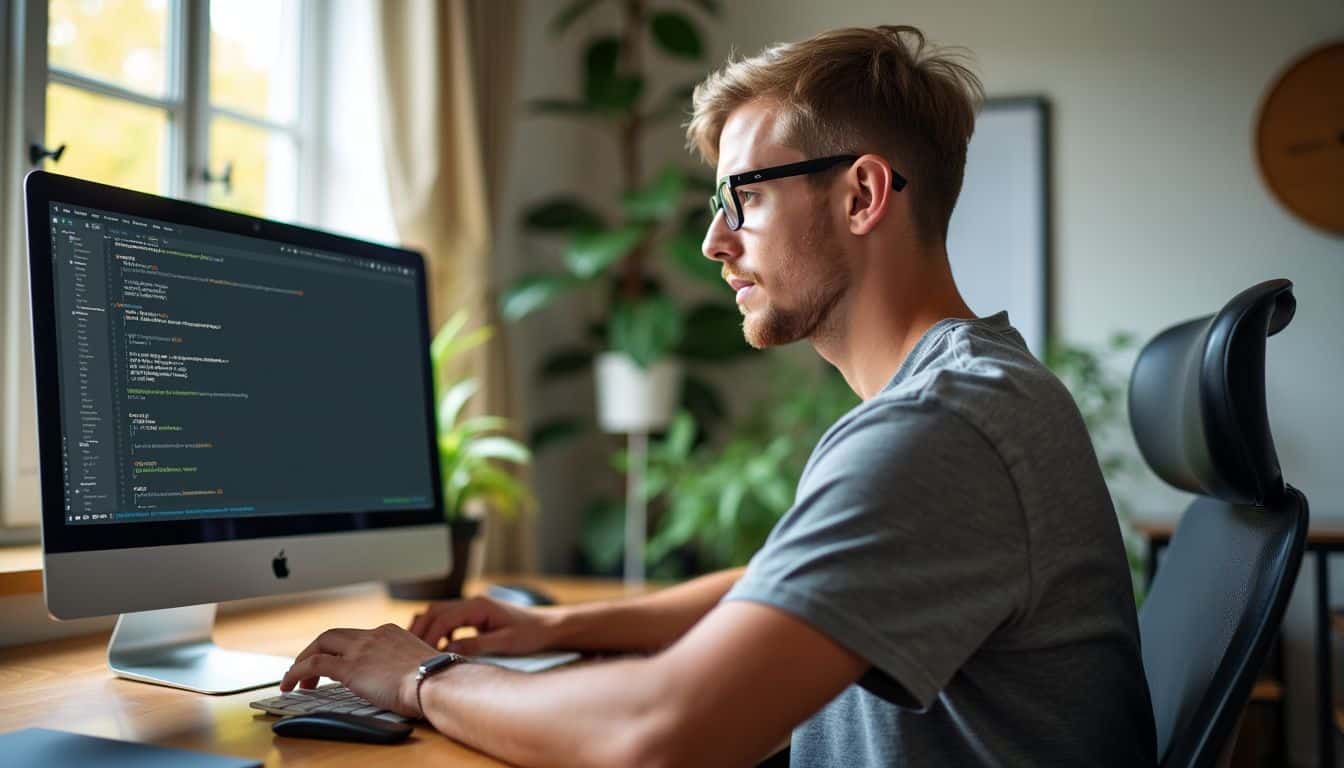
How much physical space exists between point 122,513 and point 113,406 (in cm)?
11

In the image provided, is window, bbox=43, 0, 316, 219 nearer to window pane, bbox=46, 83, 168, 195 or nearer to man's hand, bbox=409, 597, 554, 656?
window pane, bbox=46, 83, 168, 195

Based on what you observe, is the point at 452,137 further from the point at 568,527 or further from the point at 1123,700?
the point at 1123,700

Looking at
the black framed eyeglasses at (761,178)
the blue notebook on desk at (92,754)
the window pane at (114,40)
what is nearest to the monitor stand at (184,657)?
the blue notebook on desk at (92,754)

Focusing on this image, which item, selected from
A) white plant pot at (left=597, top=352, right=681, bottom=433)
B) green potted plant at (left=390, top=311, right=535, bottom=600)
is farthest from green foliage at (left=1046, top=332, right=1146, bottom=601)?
green potted plant at (left=390, top=311, right=535, bottom=600)

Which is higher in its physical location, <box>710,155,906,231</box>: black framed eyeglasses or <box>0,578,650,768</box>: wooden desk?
<box>710,155,906,231</box>: black framed eyeglasses

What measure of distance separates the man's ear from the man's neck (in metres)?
0.05

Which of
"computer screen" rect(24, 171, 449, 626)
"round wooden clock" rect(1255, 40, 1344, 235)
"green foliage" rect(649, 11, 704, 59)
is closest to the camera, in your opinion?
"computer screen" rect(24, 171, 449, 626)

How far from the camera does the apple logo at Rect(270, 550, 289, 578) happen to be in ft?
4.13

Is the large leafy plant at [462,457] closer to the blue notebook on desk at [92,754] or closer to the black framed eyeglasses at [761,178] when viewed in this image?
the black framed eyeglasses at [761,178]

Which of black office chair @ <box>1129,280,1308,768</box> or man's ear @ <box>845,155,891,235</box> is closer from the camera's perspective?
black office chair @ <box>1129,280,1308,768</box>

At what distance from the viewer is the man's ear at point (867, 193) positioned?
1206 mm

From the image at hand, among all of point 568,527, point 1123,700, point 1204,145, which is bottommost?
point 568,527

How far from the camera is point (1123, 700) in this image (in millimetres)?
971

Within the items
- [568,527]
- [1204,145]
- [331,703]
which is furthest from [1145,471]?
[331,703]
